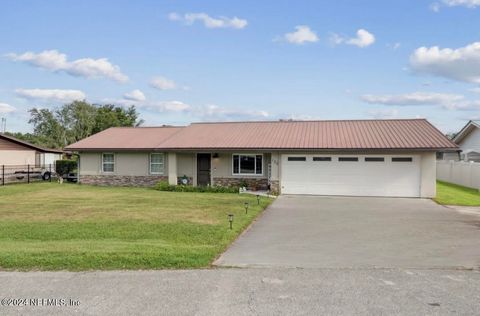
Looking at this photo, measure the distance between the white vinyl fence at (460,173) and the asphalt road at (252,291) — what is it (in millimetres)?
20316

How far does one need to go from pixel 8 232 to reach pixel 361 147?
15430 mm

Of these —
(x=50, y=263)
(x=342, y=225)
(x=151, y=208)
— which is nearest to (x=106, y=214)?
(x=151, y=208)

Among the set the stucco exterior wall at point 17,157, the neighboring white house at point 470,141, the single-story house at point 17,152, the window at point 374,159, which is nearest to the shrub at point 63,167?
the single-story house at point 17,152

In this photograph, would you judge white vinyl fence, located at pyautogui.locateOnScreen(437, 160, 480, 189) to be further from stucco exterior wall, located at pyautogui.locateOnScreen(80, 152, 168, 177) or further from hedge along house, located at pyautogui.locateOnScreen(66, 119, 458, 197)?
stucco exterior wall, located at pyautogui.locateOnScreen(80, 152, 168, 177)

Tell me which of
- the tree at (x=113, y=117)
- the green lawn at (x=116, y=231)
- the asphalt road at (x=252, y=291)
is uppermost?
the tree at (x=113, y=117)

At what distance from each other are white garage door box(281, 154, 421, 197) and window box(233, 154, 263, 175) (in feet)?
5.39

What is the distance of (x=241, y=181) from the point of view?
2275 cm

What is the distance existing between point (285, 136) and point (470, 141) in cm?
1888

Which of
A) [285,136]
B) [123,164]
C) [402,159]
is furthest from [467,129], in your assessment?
[123,164]

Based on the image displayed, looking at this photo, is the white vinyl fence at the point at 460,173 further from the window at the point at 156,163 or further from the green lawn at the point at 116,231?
the window at the point at 156,163

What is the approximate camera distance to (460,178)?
1083 inches

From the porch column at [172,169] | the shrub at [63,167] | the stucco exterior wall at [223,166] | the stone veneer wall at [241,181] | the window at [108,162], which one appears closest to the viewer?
the stone veneer wall at [241,181]

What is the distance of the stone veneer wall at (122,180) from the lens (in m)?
24.7

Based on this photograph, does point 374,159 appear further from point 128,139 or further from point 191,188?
point 128,139
